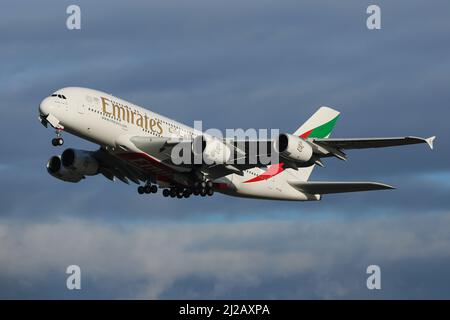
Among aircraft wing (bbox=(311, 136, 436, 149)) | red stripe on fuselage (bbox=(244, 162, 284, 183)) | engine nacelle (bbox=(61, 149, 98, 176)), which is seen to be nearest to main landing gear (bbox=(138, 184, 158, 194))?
engine nacelle (bbox=(61, 149, 98, 176))

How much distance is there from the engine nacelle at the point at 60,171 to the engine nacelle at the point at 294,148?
1340cm

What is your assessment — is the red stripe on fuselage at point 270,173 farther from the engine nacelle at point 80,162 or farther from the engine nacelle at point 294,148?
the engine nacelle at point 80,162

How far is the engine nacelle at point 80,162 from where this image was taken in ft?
180

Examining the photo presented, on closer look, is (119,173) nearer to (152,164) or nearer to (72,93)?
(152,164)

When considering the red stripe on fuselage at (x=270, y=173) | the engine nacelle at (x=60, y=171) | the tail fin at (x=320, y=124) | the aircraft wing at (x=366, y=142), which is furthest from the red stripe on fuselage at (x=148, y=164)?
the tail fin at (x=320, y=124)

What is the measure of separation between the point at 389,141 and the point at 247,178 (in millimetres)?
12101

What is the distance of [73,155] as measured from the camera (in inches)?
2172

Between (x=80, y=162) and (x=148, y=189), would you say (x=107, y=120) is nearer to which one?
(x=80, y=162)

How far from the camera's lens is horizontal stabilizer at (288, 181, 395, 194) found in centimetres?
5354

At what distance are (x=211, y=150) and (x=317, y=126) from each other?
44.6 ft

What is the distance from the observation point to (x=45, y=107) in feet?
154

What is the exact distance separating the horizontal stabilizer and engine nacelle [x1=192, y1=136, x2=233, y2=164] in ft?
25.2

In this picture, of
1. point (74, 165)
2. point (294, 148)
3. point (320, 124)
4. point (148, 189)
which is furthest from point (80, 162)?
point (320, 124)
